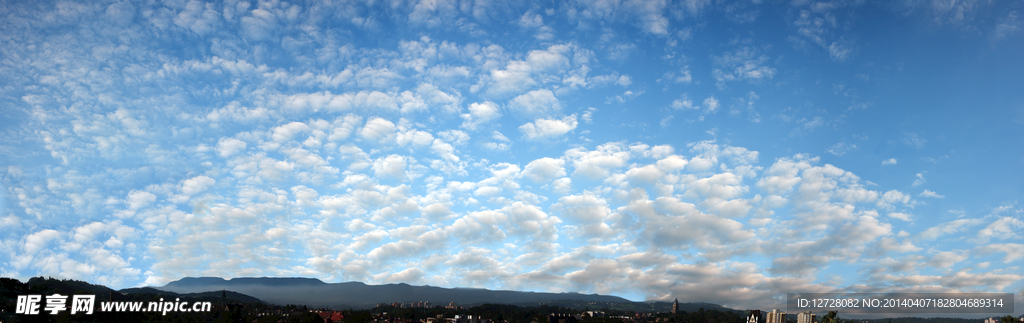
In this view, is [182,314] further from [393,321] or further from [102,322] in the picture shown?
[393,321]

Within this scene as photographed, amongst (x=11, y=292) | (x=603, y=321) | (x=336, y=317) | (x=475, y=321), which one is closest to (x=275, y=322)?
(x=336, y=317)

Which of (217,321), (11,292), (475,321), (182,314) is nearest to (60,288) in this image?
(11,292)

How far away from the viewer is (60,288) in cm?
18662

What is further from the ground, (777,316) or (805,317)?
(805,317)

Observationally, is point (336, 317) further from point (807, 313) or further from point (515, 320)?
point (807, 313)

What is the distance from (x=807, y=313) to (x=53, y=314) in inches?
5389

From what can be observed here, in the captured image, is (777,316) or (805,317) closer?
(805,317)

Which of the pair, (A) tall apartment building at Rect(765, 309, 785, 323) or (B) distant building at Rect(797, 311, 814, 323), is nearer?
(B) distant building at Rect(797, 311, 814, 323)

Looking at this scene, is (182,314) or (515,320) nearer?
(182,314)

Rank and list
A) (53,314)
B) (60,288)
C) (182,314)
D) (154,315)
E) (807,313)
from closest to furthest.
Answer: (807,313) < (53,314) < (154,315) < (182,314) < (60,288)

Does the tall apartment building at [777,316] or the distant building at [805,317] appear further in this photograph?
the tall apartment building at [777,316]

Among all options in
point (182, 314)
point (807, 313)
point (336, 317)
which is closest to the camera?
point (807, 313)

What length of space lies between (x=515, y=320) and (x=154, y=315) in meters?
104

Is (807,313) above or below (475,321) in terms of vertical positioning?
above
